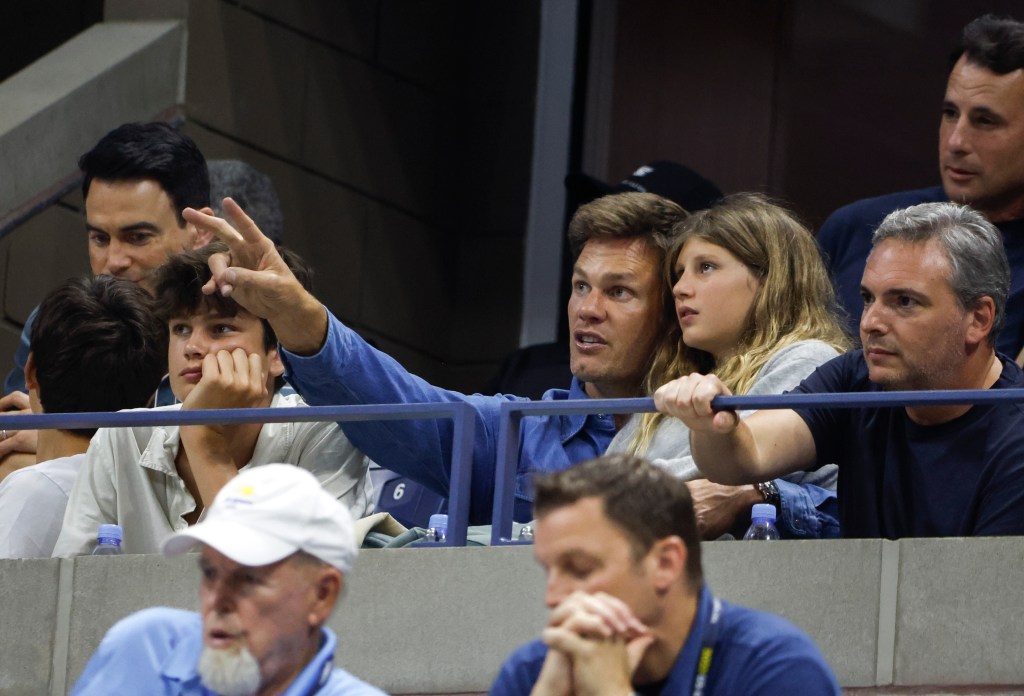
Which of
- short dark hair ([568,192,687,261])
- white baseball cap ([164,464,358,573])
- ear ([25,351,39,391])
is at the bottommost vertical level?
white baseball cap ([164,464,358,573])

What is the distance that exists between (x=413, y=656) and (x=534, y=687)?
4.86ft

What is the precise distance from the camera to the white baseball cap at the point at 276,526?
420 centimetres

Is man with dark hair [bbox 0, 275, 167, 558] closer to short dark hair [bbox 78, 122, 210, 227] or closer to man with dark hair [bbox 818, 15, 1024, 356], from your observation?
short dark hair [bbox 78, 122, 210, 227]

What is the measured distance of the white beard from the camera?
4.14m

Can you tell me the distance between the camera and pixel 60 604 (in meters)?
5.84

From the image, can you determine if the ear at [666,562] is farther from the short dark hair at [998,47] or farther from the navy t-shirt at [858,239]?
the short dark hair at [998,47]

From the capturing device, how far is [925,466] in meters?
5.34

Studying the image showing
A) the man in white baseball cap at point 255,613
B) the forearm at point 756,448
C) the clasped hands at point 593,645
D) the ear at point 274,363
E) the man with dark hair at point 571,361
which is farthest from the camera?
the ear at point 274,363

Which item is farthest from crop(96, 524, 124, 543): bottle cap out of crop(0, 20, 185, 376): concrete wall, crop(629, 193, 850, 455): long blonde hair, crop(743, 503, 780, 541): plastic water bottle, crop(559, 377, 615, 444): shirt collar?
crop(0, 20, 185, 376): concrete wall

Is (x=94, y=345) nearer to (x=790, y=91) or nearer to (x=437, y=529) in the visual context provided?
(x=437, y=529)

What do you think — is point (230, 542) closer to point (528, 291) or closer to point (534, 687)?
point (534, 687)

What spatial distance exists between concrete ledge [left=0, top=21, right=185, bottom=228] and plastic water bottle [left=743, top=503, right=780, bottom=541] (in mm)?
4456

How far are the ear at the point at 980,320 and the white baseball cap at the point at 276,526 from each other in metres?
1.87

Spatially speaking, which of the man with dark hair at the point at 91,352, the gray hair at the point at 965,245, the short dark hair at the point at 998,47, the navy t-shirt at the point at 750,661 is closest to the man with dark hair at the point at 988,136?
the short dark hair at the point at 998,47
